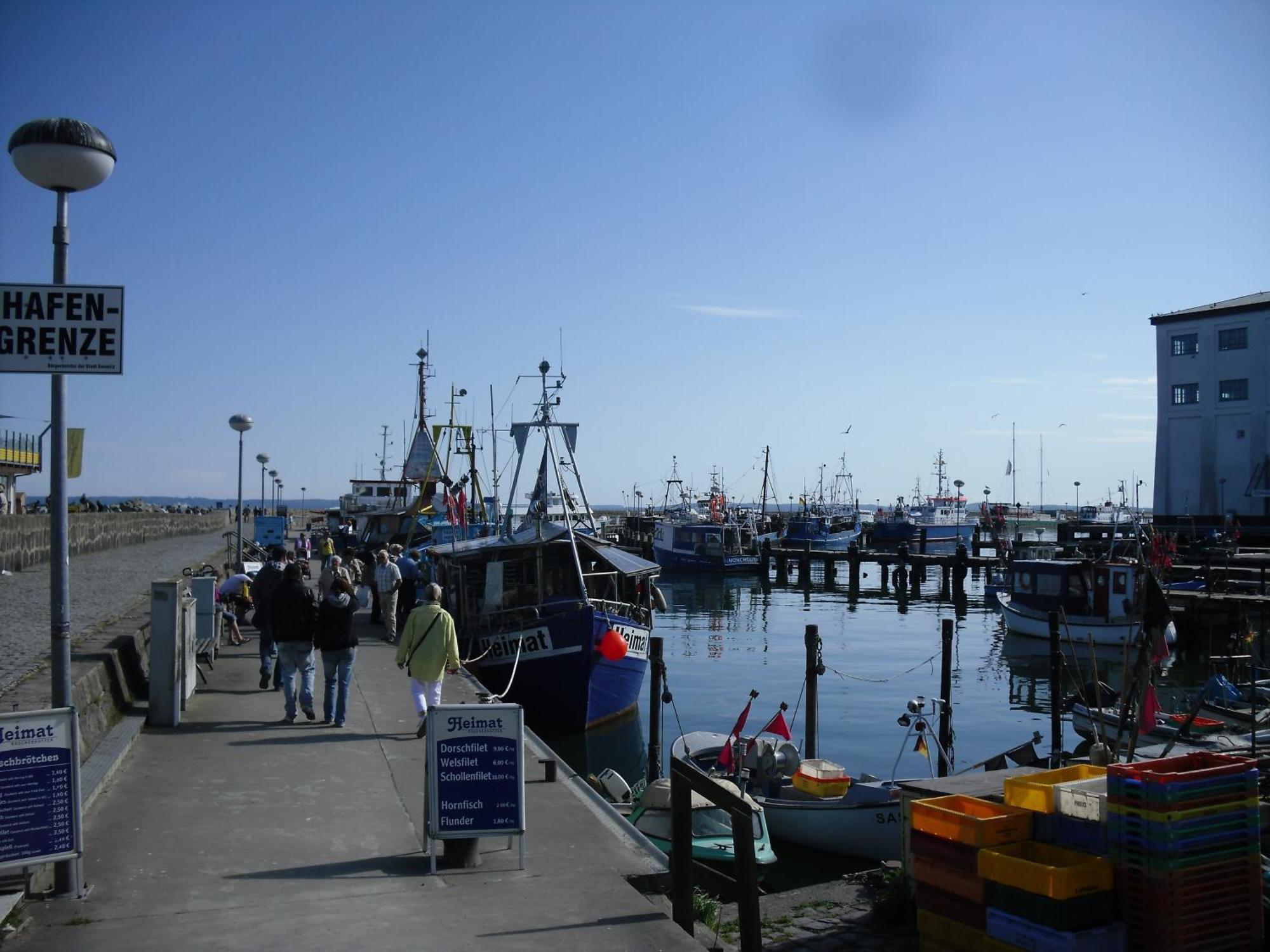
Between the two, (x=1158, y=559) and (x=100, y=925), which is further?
(x=1158, y=559)

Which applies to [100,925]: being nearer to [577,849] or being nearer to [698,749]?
[577,849]

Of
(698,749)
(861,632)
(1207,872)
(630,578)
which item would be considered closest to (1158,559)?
(861,632)

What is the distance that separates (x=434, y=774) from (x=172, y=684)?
5.16m

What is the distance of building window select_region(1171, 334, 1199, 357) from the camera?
176ft

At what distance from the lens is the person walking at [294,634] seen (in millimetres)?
10805

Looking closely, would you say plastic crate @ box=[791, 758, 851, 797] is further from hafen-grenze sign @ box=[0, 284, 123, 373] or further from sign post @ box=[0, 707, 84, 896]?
hafen-grenze sign @ box=[0, 284, 123, 373]

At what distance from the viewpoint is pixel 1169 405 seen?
179 ft

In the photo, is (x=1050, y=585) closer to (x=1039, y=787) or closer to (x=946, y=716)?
(x=946, y=716)

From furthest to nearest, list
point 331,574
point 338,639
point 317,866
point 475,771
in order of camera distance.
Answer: point 331,574 → point 338,639 → point 475,771 → point 317,866

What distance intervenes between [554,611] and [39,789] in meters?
12.4

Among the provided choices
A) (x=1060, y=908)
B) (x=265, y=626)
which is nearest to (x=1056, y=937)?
(x=1060, y=908)

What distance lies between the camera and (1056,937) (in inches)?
232

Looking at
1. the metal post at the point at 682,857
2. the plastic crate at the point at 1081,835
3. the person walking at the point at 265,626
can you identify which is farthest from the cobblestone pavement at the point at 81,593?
the plastic crate at the point at 1081,835

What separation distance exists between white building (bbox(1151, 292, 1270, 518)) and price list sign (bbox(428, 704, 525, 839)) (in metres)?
52.2
